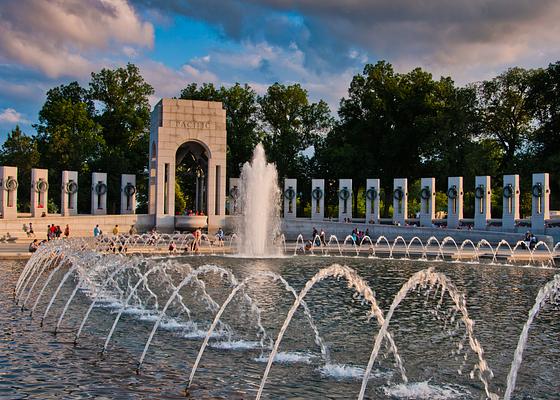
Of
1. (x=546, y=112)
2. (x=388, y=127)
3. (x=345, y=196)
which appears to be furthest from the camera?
(x=388, y=127)

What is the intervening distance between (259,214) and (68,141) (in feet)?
89.9

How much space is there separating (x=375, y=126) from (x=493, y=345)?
149 feet

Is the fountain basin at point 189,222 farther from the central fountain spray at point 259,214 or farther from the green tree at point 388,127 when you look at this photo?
the green tree at point 388,127

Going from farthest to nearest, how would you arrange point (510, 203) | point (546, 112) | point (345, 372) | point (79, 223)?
1. point (546, 112)
2. point (79, 223)
3. point (510, 203)
4. point (345, 372)

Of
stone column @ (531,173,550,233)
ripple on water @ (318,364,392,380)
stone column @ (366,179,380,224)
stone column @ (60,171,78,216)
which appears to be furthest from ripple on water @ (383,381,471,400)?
stone column @ (60,171,78,216)

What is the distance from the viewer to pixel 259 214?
105ft

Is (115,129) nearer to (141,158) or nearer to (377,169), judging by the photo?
(141,158)

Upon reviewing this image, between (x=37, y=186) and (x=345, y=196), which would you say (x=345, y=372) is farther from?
(x=37, y=186)

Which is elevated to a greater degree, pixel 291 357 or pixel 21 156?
pixel 21 156

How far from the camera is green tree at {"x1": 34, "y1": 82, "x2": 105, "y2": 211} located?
53.1 metres

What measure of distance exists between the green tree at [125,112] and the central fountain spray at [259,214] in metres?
26.8

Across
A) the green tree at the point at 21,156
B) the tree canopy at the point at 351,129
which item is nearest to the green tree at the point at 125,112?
the tree canopy at the point at 351,129

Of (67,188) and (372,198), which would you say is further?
(372,198)

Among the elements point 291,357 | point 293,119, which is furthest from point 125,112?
point 291,357
